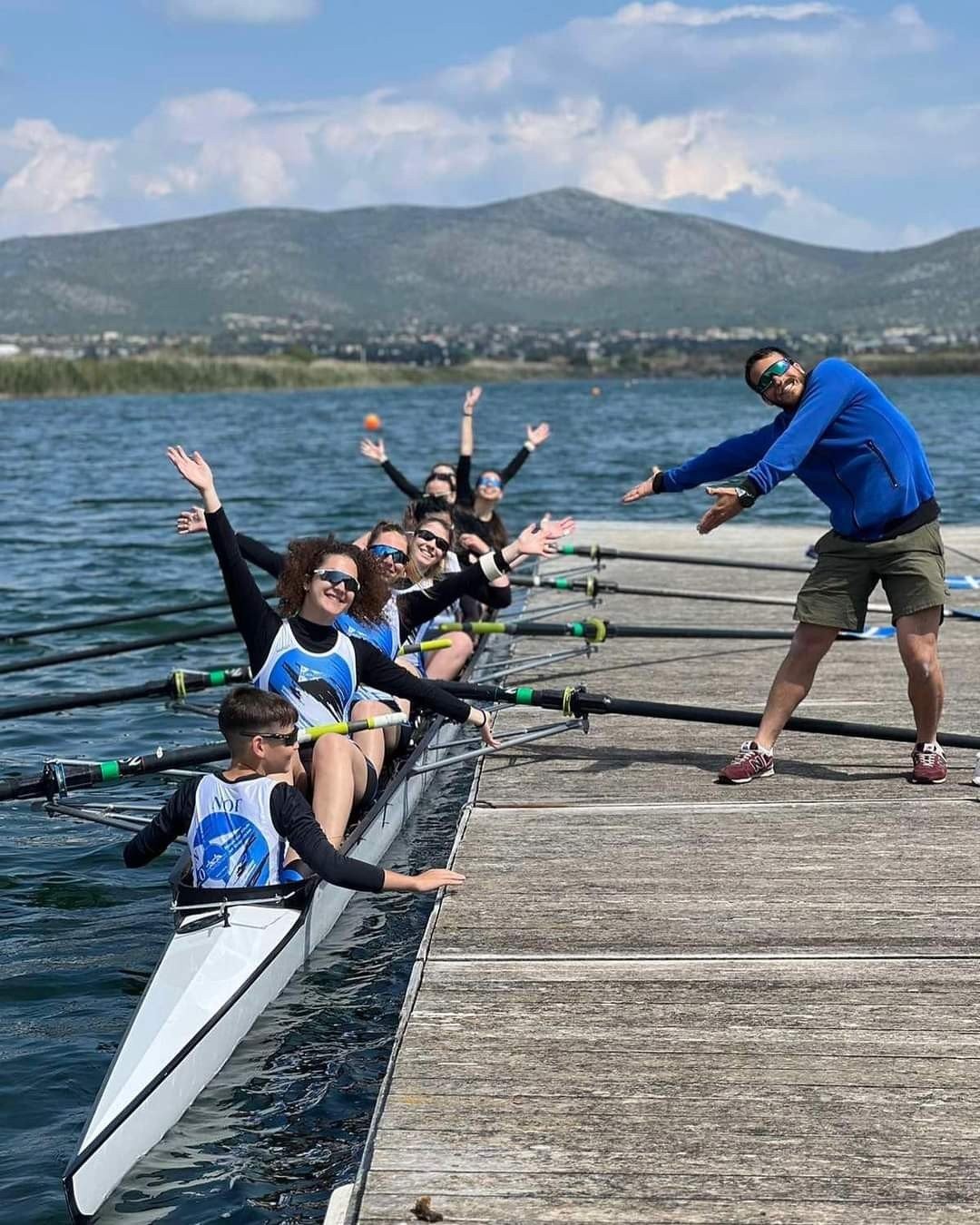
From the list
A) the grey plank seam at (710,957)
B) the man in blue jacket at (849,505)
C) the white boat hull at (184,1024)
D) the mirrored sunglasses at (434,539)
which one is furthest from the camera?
the mirrored sunglasses at (434,539)

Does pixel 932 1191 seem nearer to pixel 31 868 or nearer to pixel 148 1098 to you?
pixel 148 1098

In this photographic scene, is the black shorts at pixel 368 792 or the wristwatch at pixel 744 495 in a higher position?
the wristwatch at pixel 744 495

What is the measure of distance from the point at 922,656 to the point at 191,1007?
4.07 m

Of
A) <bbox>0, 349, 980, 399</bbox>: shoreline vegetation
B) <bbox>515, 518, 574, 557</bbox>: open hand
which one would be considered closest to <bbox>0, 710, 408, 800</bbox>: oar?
<bbox>515, 518, 574, 557</bbox>: open hand

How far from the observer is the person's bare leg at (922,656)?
806cm

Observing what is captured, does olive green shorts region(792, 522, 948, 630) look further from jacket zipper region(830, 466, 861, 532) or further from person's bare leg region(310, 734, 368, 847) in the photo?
person's bare leg region(310, 734, 368, 847)

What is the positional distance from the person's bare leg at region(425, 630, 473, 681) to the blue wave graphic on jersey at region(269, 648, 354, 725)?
13.3ft

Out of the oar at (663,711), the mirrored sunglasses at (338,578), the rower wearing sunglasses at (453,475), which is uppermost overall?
the mirrored sunglasses at (338,578)

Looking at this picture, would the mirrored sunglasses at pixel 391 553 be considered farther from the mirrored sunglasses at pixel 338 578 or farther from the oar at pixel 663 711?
the mirrored sunglasses at pixel 338 578

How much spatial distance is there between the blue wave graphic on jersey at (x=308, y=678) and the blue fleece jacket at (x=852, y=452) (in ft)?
7.30

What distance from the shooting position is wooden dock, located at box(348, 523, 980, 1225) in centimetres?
456

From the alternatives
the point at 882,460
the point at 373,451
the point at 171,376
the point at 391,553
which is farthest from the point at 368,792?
the point at 171,376

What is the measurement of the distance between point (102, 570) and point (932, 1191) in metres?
21.6

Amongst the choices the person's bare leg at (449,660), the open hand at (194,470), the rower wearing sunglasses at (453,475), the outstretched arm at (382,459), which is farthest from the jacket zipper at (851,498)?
the outstretched arm at (382,459)
